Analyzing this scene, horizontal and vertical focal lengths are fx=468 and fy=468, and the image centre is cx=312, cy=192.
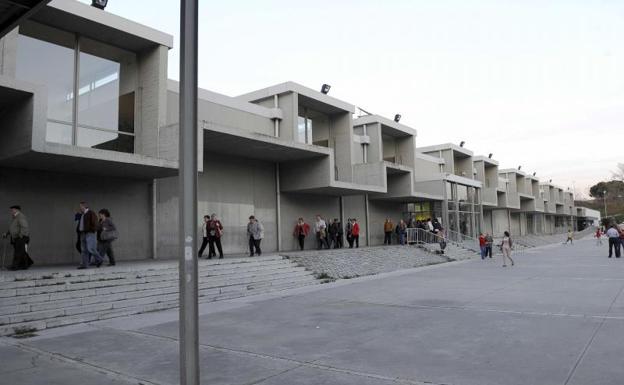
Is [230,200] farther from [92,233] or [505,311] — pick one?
[505,311]

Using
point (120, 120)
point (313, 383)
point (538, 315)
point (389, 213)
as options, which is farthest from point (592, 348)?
point (389, 213)

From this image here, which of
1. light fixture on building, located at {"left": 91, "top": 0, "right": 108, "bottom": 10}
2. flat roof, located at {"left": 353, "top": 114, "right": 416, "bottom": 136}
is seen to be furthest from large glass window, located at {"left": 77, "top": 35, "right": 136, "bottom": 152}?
flat roof, located at {"left": 353, "top": 114, "right": 416, "bottom": 136}

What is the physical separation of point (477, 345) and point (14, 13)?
7564 millimetres

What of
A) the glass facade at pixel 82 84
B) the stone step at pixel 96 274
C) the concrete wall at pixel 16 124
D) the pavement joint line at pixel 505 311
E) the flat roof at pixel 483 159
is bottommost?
the pavement joint line at pixel 505 311

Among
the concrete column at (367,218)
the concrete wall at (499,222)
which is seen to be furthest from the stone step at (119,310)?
the concrete wall at (499,222)

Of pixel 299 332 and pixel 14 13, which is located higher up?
pixel 14 13

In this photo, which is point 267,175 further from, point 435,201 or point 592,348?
point 592,348

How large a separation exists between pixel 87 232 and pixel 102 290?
2.07m

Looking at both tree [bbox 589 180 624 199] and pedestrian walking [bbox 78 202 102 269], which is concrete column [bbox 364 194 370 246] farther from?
tree [bbox 589 180 624 199]

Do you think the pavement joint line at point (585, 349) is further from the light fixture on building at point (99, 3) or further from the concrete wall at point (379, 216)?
the concrete wall at point (379, 216)

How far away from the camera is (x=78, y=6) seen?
1384cm

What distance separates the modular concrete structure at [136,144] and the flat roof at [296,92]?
6cm

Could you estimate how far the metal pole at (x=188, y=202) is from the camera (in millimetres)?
3971

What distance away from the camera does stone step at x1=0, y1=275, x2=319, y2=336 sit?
8.48 metres
